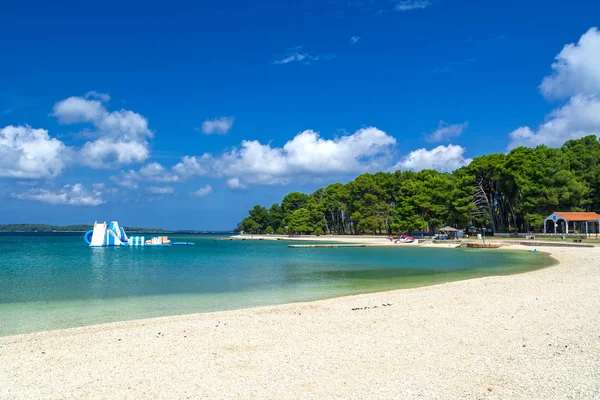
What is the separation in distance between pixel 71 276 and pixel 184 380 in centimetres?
2178

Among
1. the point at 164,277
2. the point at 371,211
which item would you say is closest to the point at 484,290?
the point at 164,277

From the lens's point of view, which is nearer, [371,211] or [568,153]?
[568,153]

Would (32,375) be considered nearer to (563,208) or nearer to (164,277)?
(164,277)

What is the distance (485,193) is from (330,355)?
218 feet

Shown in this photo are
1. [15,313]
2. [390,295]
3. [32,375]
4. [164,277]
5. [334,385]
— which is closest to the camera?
[334,385]

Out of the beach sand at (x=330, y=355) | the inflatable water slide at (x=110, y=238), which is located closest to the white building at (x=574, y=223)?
the beach sand at (x=330, y=355)

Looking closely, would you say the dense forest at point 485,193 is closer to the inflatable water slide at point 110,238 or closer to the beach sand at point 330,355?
the inflatable water slide at point 110,238

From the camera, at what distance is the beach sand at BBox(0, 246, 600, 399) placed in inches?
222

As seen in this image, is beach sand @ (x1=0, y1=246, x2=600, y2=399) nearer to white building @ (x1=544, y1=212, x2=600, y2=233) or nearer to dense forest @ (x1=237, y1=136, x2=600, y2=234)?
white building @ (x1=544, y1=212, x2=600, y2=233)

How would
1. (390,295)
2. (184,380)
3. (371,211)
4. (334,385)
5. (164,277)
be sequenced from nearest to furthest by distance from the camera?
(334,385) → (184,380) → (390,295) → (164,277) → (371,211)

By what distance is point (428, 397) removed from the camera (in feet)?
17.1

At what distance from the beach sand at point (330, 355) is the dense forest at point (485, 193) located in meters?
49.0

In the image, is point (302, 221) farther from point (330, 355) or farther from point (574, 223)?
point (330, 355)

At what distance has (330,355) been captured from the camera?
727 cm
